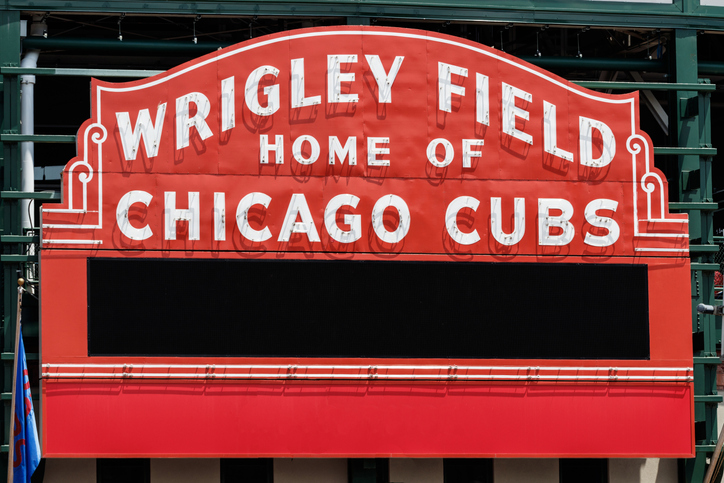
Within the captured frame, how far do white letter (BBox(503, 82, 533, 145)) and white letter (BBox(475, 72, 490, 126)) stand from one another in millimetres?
289

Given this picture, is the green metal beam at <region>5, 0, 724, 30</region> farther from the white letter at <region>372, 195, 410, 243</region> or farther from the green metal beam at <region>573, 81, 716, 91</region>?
the white letter at <region>372, 195, 410, 243</region>

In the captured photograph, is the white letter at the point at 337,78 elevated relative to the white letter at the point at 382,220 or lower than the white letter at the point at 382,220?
elevated

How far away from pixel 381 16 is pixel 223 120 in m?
3.88

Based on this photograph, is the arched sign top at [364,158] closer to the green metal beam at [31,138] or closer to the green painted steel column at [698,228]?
the green metal beam at [31,138]

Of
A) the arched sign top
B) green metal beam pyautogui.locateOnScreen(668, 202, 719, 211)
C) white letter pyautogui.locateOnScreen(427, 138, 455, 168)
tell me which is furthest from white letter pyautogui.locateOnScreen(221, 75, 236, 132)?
green metal beam pyautogui.locateOnScreen(668, 202, 719, 211)

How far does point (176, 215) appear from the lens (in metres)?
14.6

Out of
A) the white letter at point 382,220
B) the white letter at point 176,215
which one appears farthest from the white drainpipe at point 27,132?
the white letter at point 382,220

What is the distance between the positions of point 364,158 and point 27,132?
6.01 meters

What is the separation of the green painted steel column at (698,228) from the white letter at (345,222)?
629cm

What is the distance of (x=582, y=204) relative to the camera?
1527 centimetres

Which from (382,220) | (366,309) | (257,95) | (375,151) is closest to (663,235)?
(382,220)

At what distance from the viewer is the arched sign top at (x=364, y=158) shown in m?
14.6

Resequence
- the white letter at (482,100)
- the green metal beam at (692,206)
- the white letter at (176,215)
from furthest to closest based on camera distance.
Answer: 1. the green metal beam at (692,206)
2. the white letter at (482,100)
3. the white letter at (176,215)

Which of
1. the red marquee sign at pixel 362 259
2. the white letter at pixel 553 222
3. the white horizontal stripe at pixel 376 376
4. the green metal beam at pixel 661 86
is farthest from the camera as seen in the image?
the green metal beam at pixel 661 86
